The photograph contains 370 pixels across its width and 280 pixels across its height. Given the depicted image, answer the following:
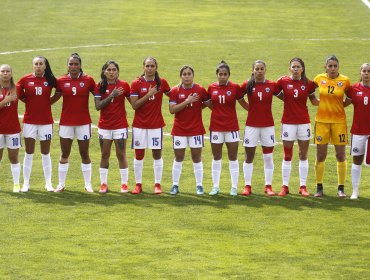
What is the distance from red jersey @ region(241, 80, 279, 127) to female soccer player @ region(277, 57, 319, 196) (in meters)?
0.20

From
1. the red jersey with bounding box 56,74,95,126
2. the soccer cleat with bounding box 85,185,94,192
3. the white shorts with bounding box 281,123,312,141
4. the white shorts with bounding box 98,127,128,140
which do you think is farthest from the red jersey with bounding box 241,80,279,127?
the soccer cleat with bounding box 85,185,94,192

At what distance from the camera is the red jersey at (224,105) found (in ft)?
68.6

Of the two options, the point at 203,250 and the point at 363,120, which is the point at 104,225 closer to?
the point at 203,250

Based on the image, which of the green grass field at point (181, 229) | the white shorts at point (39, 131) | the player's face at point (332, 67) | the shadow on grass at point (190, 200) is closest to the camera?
the green grass field at point (181, 229)

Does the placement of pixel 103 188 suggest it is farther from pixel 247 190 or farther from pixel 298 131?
pixel 298 131

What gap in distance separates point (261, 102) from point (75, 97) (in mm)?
3238

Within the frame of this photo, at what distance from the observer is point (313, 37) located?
3928 cm

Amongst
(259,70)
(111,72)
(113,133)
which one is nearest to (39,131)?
(113,133)

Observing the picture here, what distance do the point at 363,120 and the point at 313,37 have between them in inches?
746

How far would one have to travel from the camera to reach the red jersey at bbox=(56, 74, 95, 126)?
21.0m

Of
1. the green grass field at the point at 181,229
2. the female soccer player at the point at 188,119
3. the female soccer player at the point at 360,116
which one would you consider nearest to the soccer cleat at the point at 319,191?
the green grass field at the point at 181,229

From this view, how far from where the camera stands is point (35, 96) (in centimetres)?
2105

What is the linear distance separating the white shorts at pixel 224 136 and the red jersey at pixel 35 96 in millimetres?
2924

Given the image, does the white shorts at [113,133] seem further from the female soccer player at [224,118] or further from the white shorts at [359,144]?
the white shorts at [359,144]
